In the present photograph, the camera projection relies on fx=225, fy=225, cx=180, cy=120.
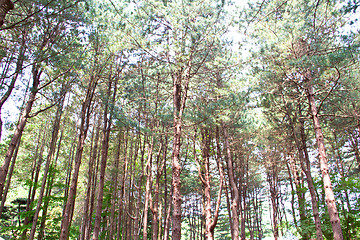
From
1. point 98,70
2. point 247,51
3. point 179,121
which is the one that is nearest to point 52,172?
point 98,70

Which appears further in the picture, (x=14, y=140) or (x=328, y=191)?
(x=328, y=191)

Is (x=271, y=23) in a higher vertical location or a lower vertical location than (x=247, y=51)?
higher

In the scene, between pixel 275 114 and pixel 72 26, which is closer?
pixel 72 26

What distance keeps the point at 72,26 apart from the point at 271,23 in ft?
19.7

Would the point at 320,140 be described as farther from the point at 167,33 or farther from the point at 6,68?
the point at 6,68

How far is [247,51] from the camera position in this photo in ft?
21.9

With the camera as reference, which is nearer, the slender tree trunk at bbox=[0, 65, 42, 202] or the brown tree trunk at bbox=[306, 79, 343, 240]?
the slender tree trunk at bbox=[0, 65, 42, 202]

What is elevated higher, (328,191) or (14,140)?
Answer: (14,140)

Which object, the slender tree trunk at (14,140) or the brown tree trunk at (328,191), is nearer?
the slender tree trunk at (14,140)

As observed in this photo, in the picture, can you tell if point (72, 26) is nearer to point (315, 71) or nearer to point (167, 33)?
point (167, 33)

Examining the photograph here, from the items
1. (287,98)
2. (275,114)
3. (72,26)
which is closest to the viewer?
(72,26)

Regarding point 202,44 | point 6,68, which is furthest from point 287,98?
point 6,68

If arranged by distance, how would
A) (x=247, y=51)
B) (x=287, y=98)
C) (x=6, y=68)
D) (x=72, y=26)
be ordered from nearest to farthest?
(x=72, y=26)
(x=6, y=68)
(x=247, y=51)
(x=287, y=98)

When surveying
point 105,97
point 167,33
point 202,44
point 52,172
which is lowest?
point 52,172
